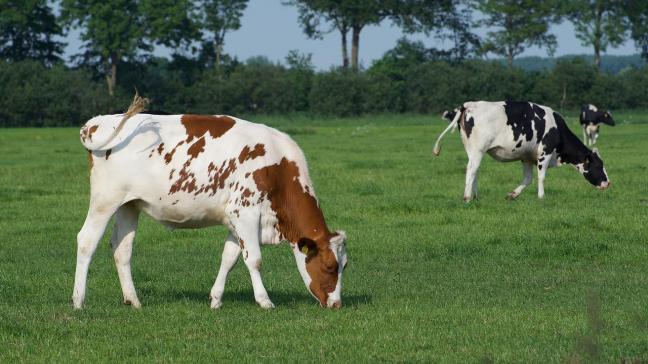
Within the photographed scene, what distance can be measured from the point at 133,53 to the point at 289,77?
11342mm

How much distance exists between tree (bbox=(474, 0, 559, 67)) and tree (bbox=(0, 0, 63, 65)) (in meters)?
36.0

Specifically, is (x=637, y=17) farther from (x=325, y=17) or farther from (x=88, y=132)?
(x=88, y=132)

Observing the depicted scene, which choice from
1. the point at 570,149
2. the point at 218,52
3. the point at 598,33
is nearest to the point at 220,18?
the point at 218,52

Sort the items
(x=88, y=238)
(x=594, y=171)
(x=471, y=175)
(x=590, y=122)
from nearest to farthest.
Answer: (x=88, y=238), (x=471, y=175), (x=594, y=171), (x=590, y=122)

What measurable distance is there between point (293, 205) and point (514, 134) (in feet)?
39.1

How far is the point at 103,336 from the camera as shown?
889 centimetres

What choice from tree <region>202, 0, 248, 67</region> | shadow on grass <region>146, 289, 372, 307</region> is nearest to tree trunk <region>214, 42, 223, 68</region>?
tree <region>202, 0, 248, 67</region>

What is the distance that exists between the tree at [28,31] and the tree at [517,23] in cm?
3595

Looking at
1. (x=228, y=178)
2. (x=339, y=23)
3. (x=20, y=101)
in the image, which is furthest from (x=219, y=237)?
(x=339, y=23)

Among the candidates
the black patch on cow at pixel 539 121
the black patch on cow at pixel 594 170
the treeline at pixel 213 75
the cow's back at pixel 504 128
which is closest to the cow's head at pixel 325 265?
the cow's back at pixel 504 128

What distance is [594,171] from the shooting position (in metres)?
22.6

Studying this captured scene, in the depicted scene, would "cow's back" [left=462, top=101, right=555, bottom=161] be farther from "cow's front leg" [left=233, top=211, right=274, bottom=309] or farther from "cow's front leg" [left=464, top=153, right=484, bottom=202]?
"cow's front leg" [left=233, top=211, right=274, bottom=309]

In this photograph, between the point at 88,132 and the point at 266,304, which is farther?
the point at 88,132

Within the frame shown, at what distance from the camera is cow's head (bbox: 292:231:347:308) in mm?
10359
